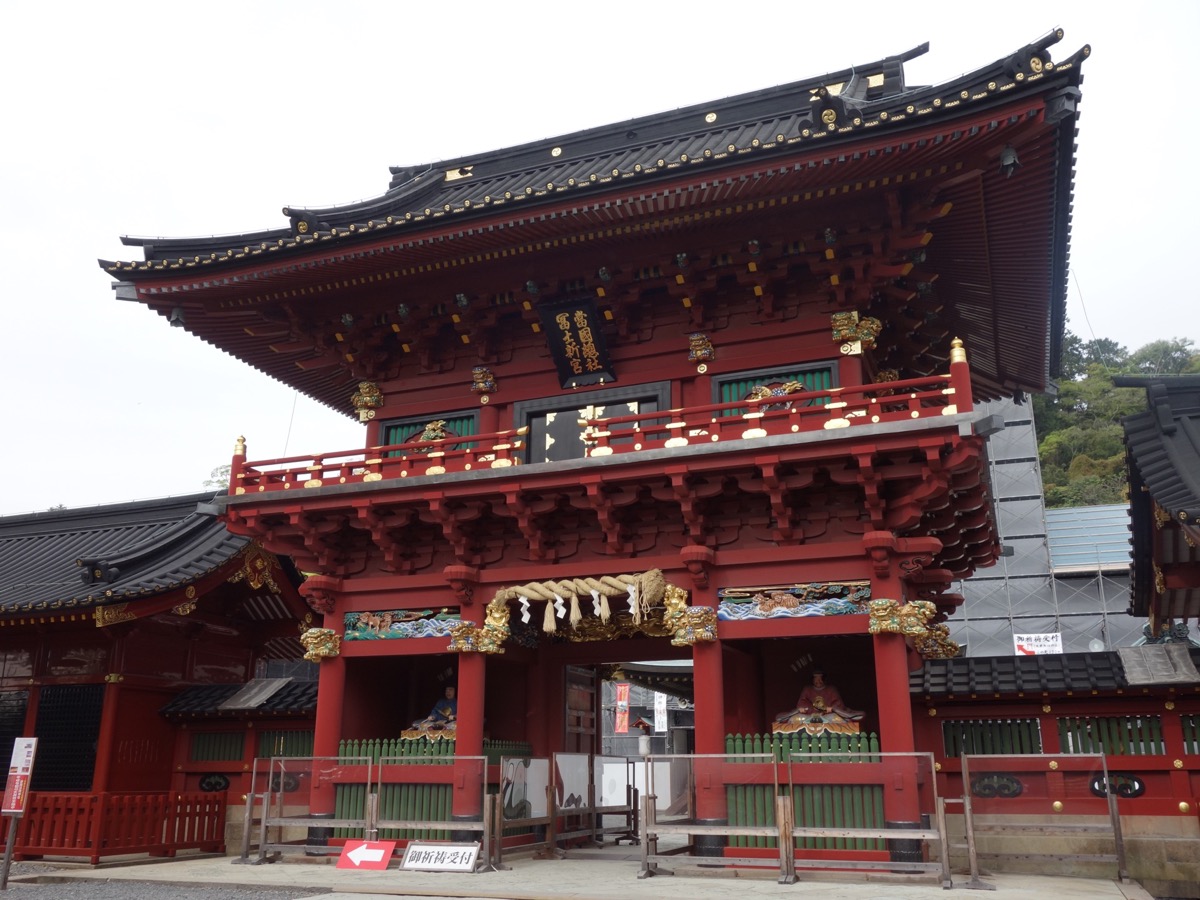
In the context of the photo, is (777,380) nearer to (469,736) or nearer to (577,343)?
(577,343)

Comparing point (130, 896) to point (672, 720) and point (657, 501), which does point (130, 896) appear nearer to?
point (657, 501)

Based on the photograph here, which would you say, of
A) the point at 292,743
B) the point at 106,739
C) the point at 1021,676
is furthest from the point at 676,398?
the point at 106,739

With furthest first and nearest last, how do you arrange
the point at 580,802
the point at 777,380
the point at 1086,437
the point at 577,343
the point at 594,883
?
the point at 1086,437 < the point at 580,802 < the point at 577,343 < the point at 777,380 < the point at 594,883

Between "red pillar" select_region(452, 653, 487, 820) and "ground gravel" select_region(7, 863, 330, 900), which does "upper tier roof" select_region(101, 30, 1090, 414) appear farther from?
"ground gravel" select_region(7, 863, 330, 900)

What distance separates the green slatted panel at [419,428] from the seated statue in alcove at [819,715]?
725 cm

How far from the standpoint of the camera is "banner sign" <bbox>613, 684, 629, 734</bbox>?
46.4 metres

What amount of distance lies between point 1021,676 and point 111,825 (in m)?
14.6

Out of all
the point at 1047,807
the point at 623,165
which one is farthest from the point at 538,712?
the point at 623,165

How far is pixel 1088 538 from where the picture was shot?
139ft

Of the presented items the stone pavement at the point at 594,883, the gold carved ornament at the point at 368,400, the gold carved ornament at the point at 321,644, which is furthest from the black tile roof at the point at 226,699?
the gold carved ornament at the point at 368,400

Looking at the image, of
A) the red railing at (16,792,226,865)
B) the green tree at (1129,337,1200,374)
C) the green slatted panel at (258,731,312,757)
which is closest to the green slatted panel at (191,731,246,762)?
the green slatted panel at (258,731,312,757)

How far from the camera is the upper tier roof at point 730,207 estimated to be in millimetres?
12266

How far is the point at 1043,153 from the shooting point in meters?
12.4

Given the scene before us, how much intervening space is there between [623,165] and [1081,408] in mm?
53731
